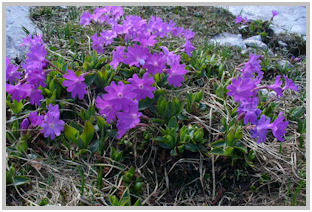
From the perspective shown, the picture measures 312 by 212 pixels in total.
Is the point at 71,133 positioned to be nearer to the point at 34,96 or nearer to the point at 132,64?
the point at 34,96

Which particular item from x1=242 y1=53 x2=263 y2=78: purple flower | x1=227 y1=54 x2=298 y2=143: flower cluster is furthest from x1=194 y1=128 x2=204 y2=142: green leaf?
x1=242 y1=53 x2=263 y2=78: purple flower

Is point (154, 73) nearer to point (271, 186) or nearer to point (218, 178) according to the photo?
point (218, 178)

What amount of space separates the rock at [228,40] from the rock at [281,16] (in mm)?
652

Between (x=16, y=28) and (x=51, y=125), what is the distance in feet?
5.64

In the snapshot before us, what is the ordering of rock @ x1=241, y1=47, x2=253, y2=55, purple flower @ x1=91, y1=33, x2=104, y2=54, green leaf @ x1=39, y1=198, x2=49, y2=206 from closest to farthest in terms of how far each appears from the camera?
green leaf @ x1=39, y1=198, x2=49, y2=206 → purple flower @ x1=91, y1=33, x2=104, y2=54 → rock @ x1=241, y1=47, x2=253, y2=55

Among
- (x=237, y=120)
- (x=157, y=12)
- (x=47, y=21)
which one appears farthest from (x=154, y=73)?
(x=157, y=12)

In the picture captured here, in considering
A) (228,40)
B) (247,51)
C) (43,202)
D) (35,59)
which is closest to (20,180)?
(43,202)

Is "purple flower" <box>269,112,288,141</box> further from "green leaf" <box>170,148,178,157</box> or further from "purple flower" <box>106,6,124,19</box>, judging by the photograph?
"purple flower" <box>106,6,124,19</box>

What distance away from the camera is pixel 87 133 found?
1998 mm

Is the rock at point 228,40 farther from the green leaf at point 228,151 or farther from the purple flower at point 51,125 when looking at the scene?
the purple flower at point 51,125

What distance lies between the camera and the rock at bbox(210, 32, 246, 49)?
3938mm

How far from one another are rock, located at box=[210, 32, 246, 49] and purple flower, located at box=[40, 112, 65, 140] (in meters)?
2.47

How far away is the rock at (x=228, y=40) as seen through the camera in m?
3.94

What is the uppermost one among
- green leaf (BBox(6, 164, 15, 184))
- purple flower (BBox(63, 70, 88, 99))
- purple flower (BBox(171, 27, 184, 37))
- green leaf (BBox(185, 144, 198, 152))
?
purple flower (BBox(171, 27, 184, 37))
